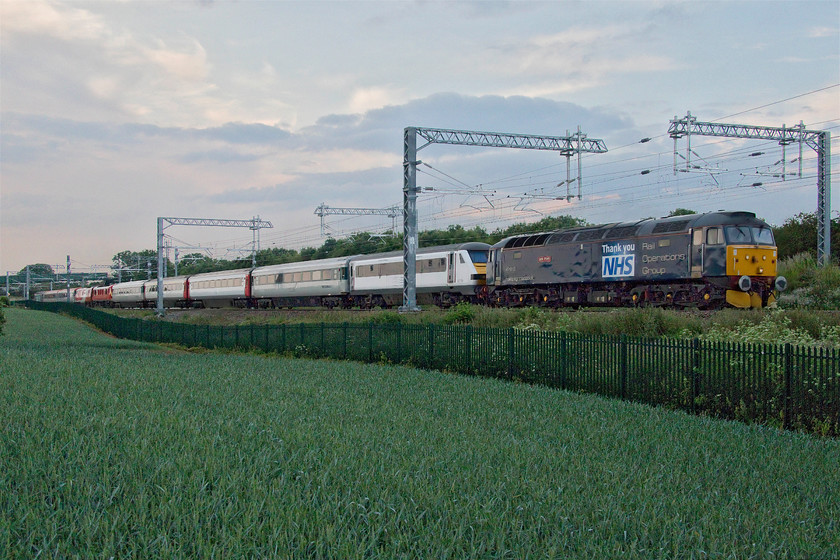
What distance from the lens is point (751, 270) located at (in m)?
23.5

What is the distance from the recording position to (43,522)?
4.68 metres

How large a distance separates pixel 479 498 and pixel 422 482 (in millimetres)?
526

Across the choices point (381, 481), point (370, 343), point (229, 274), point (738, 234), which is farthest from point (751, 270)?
point (229, 274)

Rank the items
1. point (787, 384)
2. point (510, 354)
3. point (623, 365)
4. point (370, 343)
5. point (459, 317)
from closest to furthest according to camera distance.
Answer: point (787, 384) < point (623, 365) < point (510, 354) < point (370, 343) < point (459, 317)

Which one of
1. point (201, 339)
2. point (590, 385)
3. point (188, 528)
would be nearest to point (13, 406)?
point (188, 528)

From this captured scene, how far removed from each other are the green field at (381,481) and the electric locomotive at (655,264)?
554 inches

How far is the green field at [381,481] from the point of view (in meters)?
4.73

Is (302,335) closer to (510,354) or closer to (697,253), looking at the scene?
(510,354)

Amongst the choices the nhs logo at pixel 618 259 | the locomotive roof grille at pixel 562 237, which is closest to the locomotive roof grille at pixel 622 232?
the nhs logo at pixel 618 259

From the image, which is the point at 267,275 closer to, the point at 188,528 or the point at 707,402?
the point at 707,402

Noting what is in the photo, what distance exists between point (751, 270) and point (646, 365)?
12.3 meters

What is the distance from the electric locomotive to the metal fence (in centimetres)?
884

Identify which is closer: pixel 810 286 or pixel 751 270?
pixel 751 270

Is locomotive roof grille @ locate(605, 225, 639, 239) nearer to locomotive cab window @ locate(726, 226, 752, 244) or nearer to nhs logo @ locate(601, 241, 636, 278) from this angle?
nhs logo @ locate(601, 241, 636, 278)
